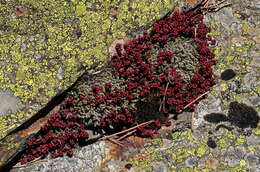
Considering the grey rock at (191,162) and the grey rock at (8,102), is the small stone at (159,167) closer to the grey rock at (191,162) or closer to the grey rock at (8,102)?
the grey rock at (191,162)

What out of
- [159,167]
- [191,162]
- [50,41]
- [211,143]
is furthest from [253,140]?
[50,41]

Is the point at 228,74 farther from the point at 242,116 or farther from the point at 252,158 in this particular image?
the point at 252,158

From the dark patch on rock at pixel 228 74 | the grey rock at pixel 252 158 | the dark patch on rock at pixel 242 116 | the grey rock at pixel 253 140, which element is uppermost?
the dark patch on rock at pixel 228 74

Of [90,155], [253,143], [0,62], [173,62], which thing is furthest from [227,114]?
[0,62]

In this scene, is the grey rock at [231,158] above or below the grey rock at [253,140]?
below

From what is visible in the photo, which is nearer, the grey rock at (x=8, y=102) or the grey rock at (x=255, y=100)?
the grey rock at (x=8, y=102)

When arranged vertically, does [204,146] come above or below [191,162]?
above

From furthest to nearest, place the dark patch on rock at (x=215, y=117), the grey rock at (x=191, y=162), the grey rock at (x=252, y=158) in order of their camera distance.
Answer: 1. the dark patch on rock at (x=215, y=117)
2. the grey rock at (x=191, y=162)
3. the grey rock at (x=252, y=158)

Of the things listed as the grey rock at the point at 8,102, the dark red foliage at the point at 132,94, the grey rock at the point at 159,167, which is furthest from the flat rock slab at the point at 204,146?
the grey rock at the point at 8,102
